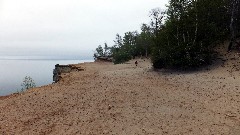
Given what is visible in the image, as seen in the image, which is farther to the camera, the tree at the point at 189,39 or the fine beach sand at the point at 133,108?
the tree at the point at 189,39

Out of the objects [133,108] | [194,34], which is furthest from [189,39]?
[133,108]

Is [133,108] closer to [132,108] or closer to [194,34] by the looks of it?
[132,108]

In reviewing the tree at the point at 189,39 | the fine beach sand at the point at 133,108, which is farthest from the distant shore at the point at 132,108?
the tree at the point at 189,39

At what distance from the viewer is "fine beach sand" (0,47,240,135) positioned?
16.9m

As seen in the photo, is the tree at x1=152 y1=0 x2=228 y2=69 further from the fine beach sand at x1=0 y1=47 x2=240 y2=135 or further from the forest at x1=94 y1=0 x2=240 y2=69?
the fine beach sand at x1=0 y1=47 x2=240 y2=135

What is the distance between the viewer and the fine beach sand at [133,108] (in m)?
16.9

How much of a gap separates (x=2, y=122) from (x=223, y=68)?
21221mm

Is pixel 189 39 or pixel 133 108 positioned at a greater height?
pixel 189 39

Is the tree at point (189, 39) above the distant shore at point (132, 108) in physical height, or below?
above

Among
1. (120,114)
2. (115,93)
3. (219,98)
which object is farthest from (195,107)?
(115,93)

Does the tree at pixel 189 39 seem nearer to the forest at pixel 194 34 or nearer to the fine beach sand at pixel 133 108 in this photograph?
the forest at pixel 194 34

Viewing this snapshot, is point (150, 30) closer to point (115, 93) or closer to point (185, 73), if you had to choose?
point (185, 73)

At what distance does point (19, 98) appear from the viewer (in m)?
25.1

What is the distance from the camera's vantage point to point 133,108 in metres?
19.9
